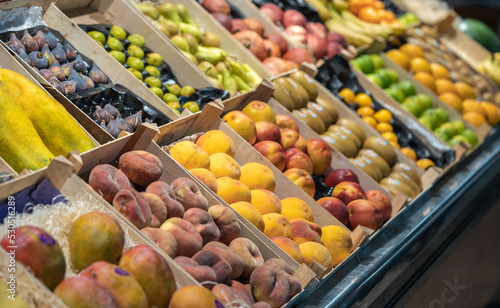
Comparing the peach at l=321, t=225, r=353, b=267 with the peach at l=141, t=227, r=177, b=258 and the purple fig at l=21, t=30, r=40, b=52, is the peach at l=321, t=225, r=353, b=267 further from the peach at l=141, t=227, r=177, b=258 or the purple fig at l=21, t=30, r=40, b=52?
the purple fig at l=21, t=30, r=40, b=52

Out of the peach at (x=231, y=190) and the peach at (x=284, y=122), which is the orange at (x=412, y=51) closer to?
the peach at (x=284, y=122)

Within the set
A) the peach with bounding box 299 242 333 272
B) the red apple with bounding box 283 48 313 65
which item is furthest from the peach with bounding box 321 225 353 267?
the red apple with bounding box 283 48 313 65

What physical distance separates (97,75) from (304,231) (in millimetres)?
1301

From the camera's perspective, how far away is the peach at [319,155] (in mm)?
3033

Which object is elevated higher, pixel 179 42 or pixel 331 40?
pixel 331 40

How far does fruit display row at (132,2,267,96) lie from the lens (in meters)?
3.46

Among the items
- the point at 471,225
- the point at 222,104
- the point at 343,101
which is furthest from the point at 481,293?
the point at 222,104

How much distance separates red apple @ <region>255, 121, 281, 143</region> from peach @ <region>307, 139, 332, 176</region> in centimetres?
26

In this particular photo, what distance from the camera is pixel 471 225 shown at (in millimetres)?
3410

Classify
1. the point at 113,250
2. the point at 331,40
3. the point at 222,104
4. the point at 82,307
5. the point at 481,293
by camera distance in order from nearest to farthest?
the point at 82,307 → the point at 113,250 → the point at 222,104 → the point at 481,293 → the point at 331,40

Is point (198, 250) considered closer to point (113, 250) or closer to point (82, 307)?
point (113, 250)

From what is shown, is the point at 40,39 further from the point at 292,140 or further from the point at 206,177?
the point at 292,140

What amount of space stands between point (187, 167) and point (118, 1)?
5.09 ft

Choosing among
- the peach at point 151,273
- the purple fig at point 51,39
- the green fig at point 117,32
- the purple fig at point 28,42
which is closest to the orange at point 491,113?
the green fig at point 117,32
